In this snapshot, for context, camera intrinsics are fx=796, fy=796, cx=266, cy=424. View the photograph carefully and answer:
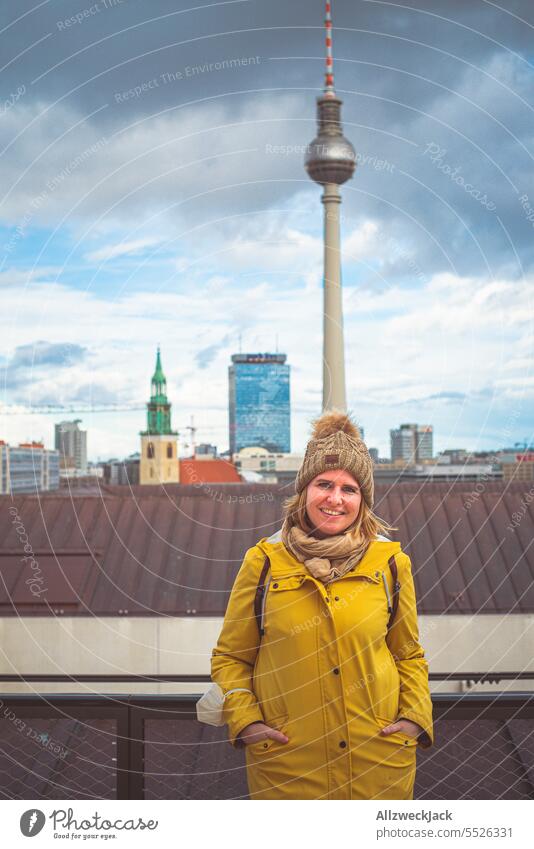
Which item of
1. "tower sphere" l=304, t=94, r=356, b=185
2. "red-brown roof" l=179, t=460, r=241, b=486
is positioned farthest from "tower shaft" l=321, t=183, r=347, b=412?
"red-brown roof" l=179, t=460, r=241, b=486

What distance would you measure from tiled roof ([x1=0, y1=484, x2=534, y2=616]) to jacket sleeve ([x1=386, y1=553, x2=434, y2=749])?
12736mm

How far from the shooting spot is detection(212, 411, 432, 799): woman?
3.03 metres

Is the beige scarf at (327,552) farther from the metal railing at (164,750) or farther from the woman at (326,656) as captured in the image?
the metal railing at (164,750)

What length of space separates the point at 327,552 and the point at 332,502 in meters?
0.21

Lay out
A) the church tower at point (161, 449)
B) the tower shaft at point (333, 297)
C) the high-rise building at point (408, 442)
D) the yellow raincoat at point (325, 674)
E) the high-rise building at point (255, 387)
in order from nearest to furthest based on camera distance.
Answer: the yellow raincoat at point (325, 674) < the high-rise building at point (408, 442) < the high-rise building at point (255, 387) < the tower shaft at point (333, 297) < the church tower at point (161, 449)

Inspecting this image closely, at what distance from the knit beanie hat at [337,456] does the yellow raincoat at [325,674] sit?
0.26m

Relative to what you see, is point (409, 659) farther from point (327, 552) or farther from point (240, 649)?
point (240, 649)

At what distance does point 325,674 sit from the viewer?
9.97 ft

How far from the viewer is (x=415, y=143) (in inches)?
252

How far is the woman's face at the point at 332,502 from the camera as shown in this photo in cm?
318

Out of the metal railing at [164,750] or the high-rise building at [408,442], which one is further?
the high-rise building at [408,442]

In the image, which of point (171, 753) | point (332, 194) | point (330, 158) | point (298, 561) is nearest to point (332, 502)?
point (298, 561)

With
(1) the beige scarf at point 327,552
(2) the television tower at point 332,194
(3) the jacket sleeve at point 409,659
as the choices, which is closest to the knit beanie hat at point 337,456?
(1) the beige scarf at point 327,552

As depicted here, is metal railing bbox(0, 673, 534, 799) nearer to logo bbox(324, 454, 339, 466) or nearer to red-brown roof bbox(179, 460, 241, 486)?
logo bbox(324, 454, 339, 466)
